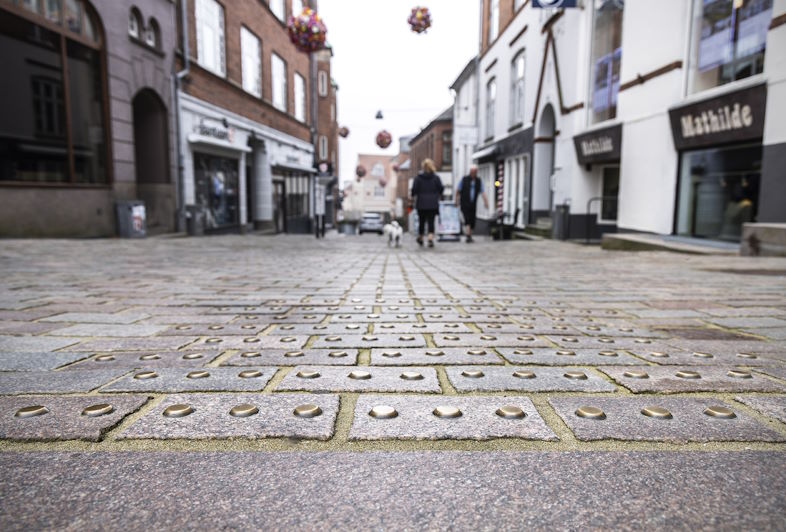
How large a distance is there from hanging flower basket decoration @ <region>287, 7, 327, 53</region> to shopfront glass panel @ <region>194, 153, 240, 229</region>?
15.5ft

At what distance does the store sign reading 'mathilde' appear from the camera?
7719 millimetres

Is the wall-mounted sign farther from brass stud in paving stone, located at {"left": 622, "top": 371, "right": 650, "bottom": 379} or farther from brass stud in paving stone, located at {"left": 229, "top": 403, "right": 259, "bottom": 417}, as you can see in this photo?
brass stud in paving stone, located at {"left": 229, "top": 403, "right": 259, "bottom": 417}

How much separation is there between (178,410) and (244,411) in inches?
7.8

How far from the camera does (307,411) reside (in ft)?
4.91

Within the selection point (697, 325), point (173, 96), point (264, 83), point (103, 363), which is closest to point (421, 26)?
point (173, 96)

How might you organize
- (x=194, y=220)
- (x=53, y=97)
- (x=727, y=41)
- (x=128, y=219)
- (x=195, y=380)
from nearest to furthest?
(x=195, y=380)
(x=727, y=41)
(x=53, y=97)
(x=128, y=219)
(x=194, y=220)

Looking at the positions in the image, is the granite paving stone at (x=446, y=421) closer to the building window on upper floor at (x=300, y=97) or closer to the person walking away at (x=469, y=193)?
the person walking away at (x=469, y=193)

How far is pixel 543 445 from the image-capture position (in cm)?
129

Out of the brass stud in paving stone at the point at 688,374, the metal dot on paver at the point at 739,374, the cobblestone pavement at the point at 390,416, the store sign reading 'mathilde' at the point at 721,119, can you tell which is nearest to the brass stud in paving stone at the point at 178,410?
the cobblestone pavement at the point at 390,416

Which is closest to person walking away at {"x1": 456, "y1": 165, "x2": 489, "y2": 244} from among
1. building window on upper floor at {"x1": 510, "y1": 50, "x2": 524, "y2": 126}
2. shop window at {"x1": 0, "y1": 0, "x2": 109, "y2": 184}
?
building window on upper floor at {"x1": 510, "y1": 50, "x2": 524, "y2": 126}

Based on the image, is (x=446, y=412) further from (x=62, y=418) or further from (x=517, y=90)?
(x=517, y=90)

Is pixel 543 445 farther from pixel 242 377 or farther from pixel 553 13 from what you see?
pixel 553 13

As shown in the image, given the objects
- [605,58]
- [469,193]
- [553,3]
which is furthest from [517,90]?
[469,193]

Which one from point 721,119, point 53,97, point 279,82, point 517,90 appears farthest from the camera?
point 279,82
